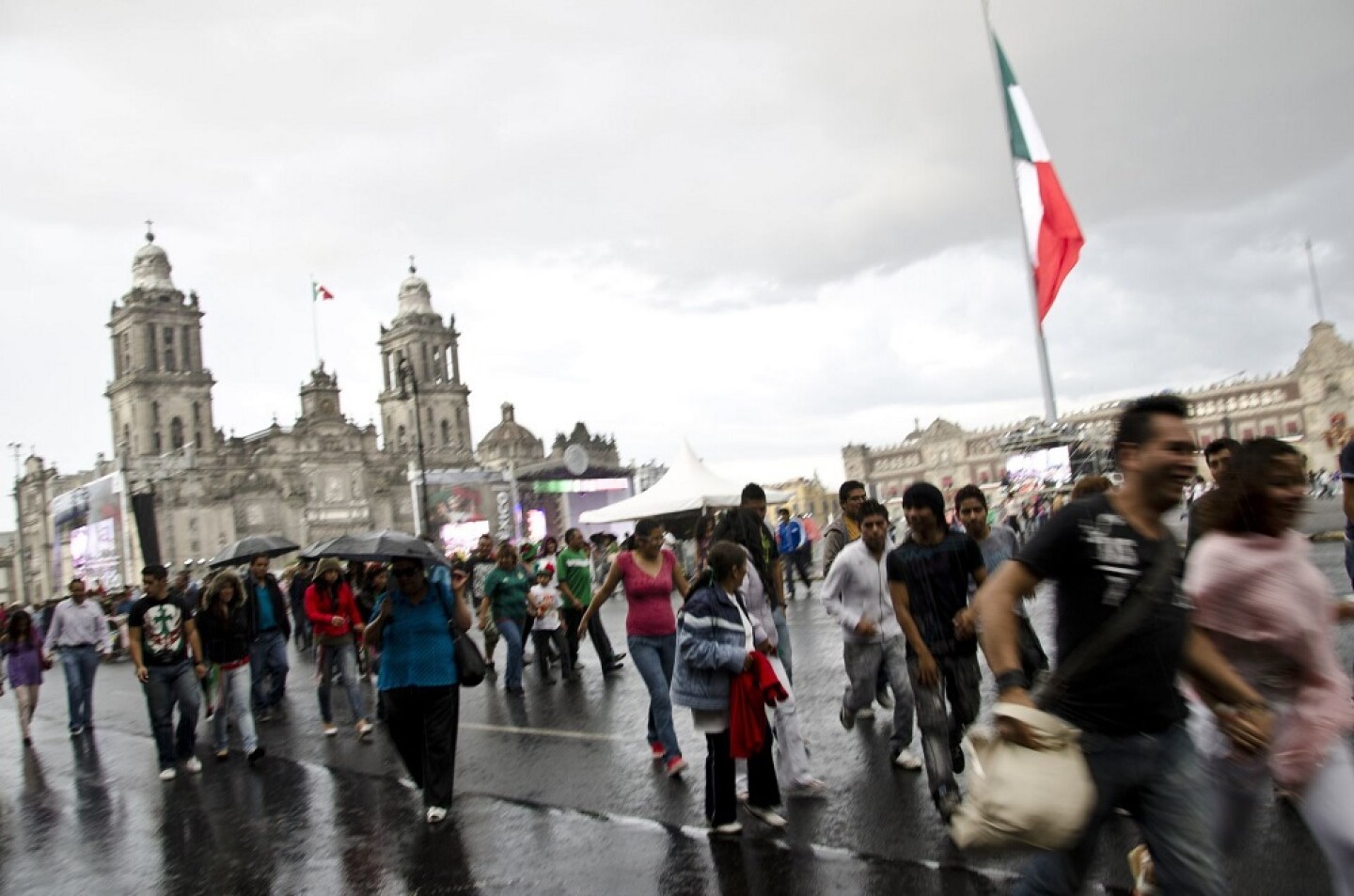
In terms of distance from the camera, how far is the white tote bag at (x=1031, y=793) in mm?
2867

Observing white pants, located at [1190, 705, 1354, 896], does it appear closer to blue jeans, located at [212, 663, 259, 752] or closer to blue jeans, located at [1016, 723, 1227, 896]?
blue jeans, located at [1016, 723, 1227, 896]

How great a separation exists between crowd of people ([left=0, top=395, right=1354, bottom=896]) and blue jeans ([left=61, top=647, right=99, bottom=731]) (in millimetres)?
49

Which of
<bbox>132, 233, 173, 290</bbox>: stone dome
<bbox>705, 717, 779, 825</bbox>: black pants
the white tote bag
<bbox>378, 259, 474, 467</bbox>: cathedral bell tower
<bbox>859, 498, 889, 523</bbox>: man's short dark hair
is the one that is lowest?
<bbox>705, 717, 779, 825</bbox>: black pants

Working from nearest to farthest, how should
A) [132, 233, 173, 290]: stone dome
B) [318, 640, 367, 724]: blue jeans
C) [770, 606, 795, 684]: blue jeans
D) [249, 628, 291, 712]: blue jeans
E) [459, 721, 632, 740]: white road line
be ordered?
[770, 606, 795, 684]: blue jeans
[459, 721, 632, 740]: white road line
[318, 640, 367, 724]: blue jeans
[249, 628, 291, 712]: blue jeans
[132, 233, 173, 290]: stone dome

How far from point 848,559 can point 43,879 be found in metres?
5.05

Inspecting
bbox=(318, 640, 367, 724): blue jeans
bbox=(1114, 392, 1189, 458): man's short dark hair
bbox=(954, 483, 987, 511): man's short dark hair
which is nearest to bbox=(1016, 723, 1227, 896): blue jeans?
bbox=(1114, 392, 1189, 458): man's short dark hair

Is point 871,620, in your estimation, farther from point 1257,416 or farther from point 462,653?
point 1257,416

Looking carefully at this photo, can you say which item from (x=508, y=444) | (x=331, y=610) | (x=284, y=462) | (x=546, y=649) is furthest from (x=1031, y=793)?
(x=508, y=444)


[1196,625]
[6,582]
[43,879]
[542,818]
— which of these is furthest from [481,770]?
[6,582]

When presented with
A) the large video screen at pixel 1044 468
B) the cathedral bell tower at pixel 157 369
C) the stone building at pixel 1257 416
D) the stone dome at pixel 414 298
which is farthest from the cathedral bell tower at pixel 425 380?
the large video screen at pixel 1044 468

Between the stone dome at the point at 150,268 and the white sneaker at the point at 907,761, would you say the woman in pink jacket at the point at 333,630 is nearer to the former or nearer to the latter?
the white sneaker at the point at 907,761

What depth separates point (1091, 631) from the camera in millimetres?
3178

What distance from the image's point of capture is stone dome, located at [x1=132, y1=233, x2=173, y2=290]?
9238cm

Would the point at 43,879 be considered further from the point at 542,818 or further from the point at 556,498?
the point at 556,498
